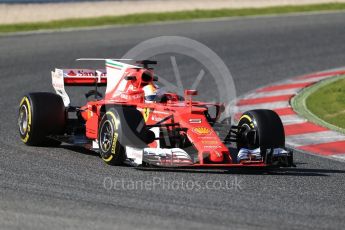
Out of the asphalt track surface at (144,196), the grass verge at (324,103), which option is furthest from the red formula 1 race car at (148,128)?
the grass verge at (324,103)

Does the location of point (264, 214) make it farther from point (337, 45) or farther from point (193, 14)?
point (193, 14)

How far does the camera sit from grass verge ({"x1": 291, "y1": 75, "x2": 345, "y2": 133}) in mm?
13477

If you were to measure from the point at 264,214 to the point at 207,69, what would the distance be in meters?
11.1

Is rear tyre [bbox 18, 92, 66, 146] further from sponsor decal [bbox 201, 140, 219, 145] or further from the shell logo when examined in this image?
sponsor decal [bbox 201, 140, 219, 145]

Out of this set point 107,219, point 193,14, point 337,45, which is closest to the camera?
point 107,219

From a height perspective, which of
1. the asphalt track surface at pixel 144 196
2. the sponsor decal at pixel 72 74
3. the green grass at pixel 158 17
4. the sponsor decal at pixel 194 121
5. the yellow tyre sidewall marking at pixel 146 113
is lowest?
the asphalt track surface at pixel 144 196

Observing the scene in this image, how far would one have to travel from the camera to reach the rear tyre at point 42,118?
442 inches

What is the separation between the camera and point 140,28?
22.9 metres

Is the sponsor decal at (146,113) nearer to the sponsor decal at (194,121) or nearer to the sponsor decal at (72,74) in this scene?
the sponsor decal at (194,121)

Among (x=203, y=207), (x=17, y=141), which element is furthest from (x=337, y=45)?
(x=203, y=207)

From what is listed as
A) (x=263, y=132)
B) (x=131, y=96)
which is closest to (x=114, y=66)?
(x=131, y=96)

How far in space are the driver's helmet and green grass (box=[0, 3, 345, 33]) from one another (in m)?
12.0

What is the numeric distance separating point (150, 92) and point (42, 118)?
1.49 metres

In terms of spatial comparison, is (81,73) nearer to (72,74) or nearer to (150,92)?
(72,74)
